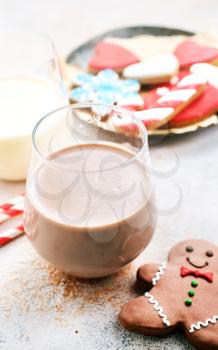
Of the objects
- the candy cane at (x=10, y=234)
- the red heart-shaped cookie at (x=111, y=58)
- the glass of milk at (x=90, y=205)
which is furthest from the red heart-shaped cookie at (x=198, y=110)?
the candy cane at (x=10, y=234)

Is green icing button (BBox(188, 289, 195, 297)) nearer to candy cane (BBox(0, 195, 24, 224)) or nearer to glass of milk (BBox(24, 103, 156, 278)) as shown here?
glass of milk (BBox(24, 103, 156, 278))

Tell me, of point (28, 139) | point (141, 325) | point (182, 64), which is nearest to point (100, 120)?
point (28, 139)

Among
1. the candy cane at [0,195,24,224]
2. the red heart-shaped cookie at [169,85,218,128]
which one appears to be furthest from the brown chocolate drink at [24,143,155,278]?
the red heart-shaped cookie at [169,85,218,128]

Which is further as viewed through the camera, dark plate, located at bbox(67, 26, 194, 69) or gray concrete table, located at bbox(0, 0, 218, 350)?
Answer: dark plate, located at bbox(67, 26, 194, 69)

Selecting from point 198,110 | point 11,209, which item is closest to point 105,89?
point 198,110

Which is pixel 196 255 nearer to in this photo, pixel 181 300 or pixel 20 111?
pixel 181 300
